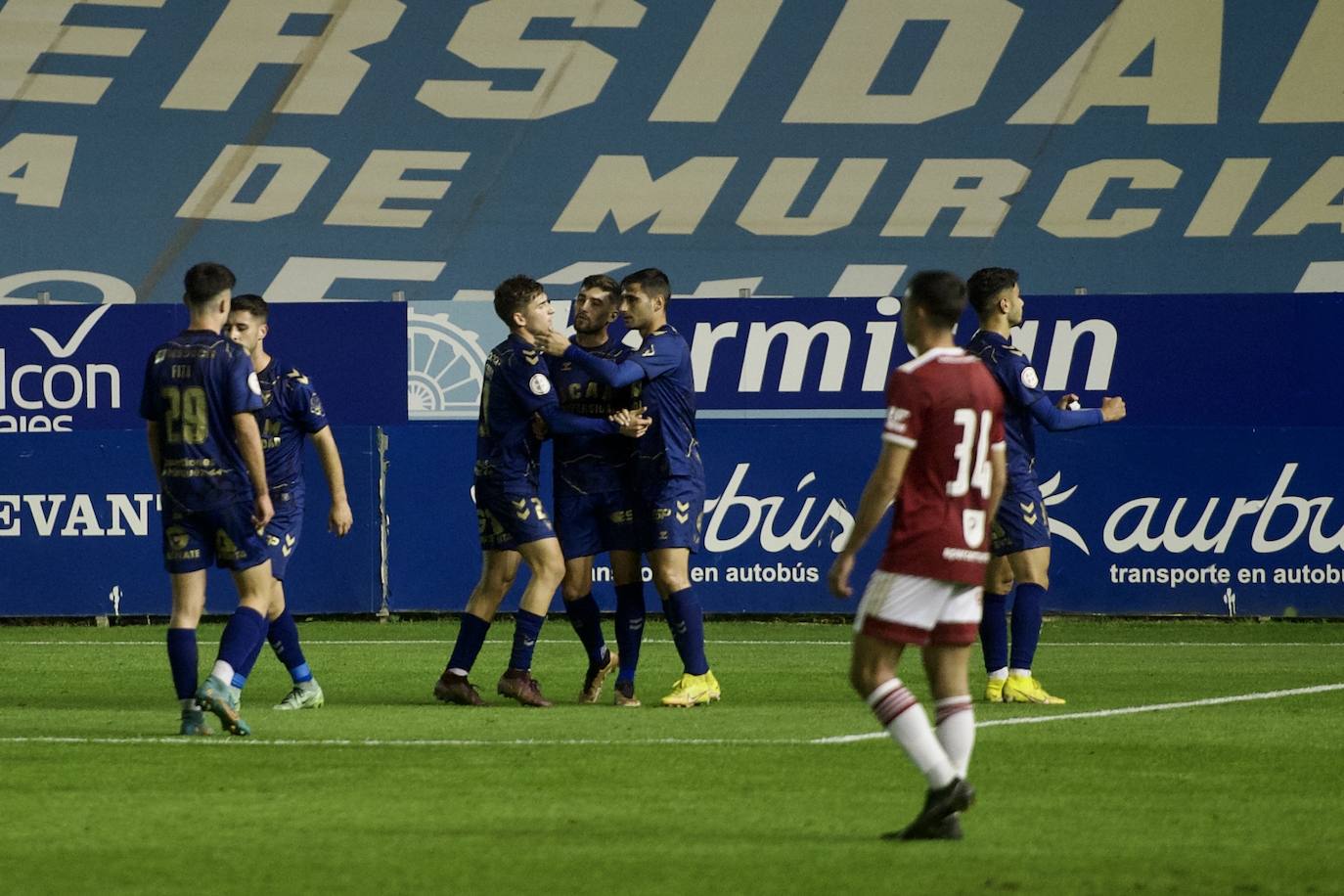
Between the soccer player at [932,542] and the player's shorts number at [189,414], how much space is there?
3801 mm

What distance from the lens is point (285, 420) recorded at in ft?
36.0

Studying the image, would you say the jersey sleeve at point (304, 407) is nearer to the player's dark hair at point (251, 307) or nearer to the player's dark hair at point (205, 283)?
the player's dark hair at point (251, 307)

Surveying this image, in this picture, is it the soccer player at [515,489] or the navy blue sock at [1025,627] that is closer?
the soccer player at [515,489]

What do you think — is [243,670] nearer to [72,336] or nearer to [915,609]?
[915,609]

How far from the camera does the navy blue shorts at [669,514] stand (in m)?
11.0

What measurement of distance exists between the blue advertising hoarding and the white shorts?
59.3 feet

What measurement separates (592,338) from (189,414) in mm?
2516

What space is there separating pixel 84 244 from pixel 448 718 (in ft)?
53.5

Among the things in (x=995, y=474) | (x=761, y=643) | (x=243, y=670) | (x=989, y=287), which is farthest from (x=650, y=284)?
(x=761, y=643)

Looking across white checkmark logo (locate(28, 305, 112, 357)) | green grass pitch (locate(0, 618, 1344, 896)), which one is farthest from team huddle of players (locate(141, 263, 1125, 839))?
white checkmark logo (locate(28, 305, 112, 357))

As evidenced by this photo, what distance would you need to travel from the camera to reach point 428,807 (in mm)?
7379

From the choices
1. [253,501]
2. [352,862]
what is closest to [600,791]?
[352,862]

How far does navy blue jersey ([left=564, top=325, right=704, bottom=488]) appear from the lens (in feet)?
35.9

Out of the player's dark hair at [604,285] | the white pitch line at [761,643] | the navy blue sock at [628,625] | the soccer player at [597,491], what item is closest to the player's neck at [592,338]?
the soccer player at [597,491]
